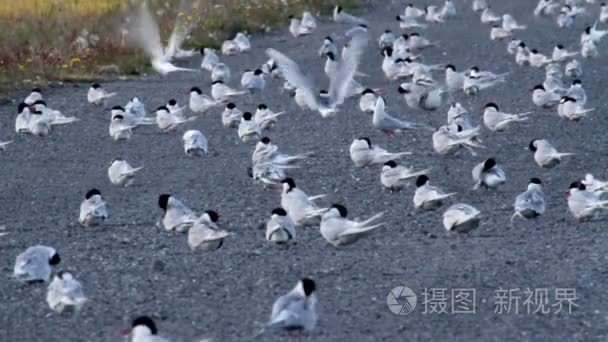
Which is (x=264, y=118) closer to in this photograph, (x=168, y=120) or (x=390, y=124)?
(x=168, y=120)

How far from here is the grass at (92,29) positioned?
64.4 ft

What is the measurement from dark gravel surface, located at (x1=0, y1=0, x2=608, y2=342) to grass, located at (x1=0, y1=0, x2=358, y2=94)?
1542 millimetres

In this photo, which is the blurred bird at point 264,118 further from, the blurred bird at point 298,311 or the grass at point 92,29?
the blurred bird at point 298,311

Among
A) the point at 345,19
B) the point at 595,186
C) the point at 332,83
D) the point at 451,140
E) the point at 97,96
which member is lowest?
the point at 595,186

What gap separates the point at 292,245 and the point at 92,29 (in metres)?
12.7

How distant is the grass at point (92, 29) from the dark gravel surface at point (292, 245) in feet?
5.06

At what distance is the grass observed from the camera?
64.4 feet

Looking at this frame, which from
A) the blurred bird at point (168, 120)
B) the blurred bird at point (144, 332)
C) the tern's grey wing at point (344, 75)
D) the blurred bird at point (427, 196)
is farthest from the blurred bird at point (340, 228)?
the tern's grey wing at point (344, 75)

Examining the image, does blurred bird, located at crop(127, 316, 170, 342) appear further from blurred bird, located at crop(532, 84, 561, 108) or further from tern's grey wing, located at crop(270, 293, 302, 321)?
blurred bird, located at crop(532, 84, 561, 108)

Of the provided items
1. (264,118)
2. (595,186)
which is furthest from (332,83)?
(595,186)

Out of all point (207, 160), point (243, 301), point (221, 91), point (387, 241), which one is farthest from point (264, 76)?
point (243, 301)

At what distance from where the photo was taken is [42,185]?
1322cm

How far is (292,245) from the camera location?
10492mm

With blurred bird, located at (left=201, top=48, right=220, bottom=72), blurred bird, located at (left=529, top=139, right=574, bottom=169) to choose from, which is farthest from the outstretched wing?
blurred bird, located at (left=529, top=139, right=574, bottom=169)
